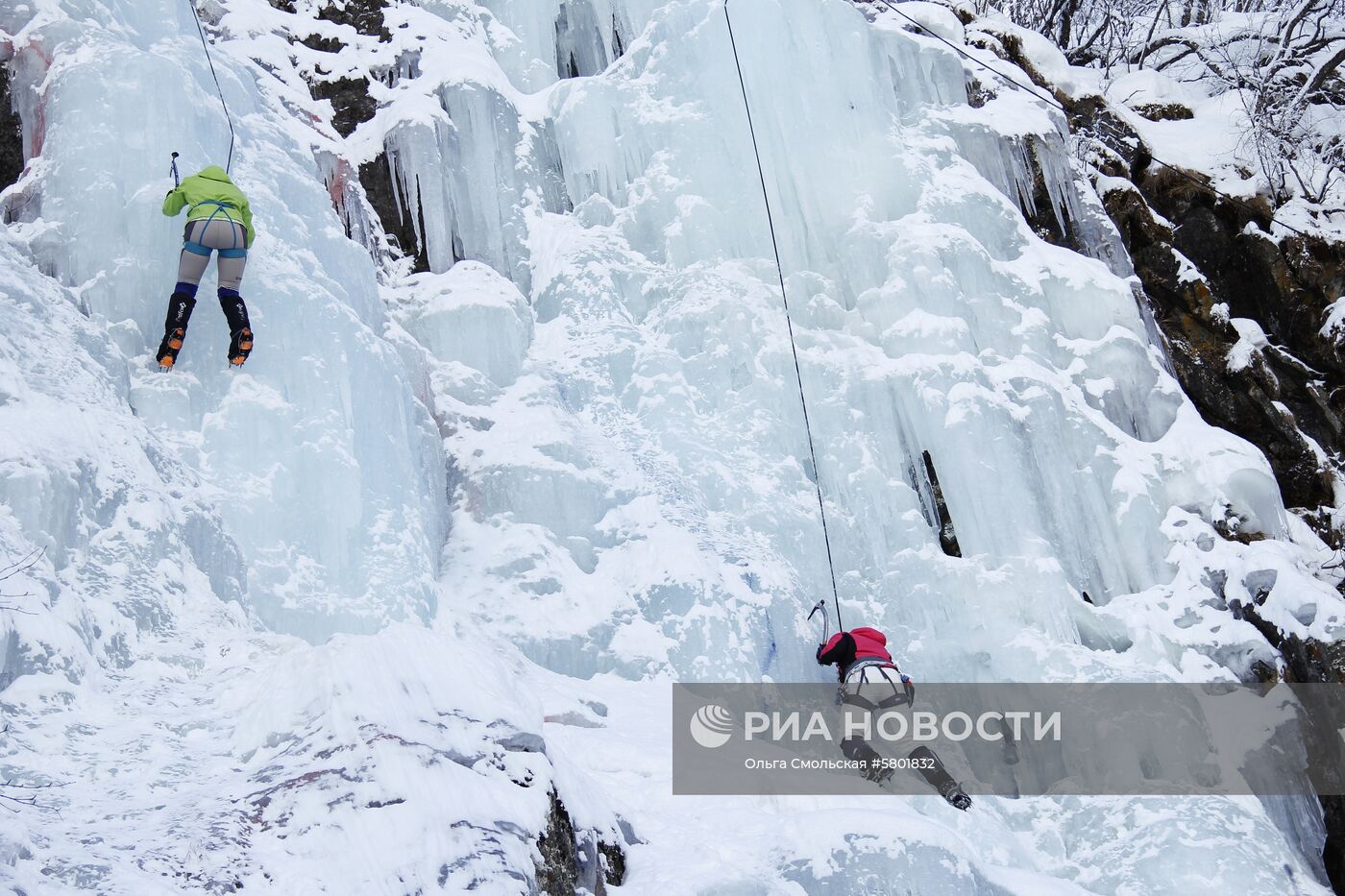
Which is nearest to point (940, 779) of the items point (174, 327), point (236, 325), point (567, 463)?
point (567, 463)

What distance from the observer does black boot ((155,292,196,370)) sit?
635 cm

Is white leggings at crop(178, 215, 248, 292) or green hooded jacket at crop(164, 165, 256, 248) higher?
green hooded jacket at crop(164, 165, 256, 248)

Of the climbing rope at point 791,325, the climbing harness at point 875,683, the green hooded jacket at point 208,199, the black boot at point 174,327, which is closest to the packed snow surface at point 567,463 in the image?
the climbing rope at point 791,325

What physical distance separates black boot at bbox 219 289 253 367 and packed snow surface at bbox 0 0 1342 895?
250 mm

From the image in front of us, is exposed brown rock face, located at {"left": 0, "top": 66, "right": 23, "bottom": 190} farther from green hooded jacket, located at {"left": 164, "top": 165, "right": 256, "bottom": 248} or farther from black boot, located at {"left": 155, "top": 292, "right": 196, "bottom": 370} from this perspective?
black boot, located at {"left": 155, "top": 292, "right": 196, "bottom": 370}

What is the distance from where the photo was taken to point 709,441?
29.0 ft

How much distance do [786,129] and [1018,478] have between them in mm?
3918

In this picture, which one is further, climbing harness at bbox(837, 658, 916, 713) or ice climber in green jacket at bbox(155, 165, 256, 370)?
climbing harness at bbox(837, 658, 916, 713)

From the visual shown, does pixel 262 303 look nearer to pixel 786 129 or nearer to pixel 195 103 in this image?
pixel 195 103

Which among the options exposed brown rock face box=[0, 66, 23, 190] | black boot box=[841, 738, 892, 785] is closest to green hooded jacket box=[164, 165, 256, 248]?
exposed brown rock face box=[0, 66, 23, 190]

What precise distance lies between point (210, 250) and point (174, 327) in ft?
1.74

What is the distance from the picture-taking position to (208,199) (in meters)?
6.51

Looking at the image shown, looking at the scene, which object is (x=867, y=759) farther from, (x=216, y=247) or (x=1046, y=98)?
(x=1046, y=98)

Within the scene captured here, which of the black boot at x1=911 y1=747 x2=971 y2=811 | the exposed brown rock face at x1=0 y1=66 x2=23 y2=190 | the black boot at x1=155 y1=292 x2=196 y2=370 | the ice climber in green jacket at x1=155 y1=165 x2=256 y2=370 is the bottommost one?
the black boot at x1=911 y1=747 x2=971 y2=811
